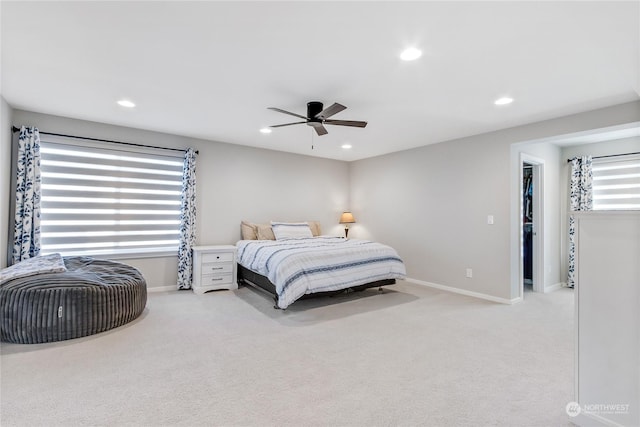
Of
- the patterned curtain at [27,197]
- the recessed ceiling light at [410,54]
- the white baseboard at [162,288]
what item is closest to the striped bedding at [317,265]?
the white baseboard at [162,288]

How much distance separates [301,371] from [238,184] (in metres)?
3.83

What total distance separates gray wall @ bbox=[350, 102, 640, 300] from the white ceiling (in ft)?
1.01

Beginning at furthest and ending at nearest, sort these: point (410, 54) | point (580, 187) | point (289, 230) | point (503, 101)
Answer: point (289, 230)
point (580, 187)
point (503, 101)
point (410, 54)

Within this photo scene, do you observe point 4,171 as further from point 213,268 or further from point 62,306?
point 213,268

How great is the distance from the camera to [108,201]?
14.4 feet

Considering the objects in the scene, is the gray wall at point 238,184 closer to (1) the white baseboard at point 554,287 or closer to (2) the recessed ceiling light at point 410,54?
(2) the recessed ceiling light at point 410,54

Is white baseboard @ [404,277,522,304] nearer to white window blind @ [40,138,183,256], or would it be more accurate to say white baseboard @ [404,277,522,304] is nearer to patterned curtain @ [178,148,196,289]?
patterned curtain @ [178,148,196,289]

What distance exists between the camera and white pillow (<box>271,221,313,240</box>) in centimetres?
554

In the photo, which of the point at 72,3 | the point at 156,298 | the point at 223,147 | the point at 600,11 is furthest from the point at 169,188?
the point at 600,11

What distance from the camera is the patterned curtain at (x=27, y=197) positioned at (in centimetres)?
370

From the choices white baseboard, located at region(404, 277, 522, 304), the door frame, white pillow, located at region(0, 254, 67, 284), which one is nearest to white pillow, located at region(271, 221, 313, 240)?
white baseboard, located at region(404, 277, 522, 304)

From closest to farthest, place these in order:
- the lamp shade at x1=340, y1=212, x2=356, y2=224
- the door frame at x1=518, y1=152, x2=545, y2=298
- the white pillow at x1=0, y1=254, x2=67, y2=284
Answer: the white pillow at x1=0, y1=254, x2=67, y2=284, the door frame at x1=518, y1=152, x2=545, y2=298, the lamp shade at x1=340, y1=212, x2=356, y2=224

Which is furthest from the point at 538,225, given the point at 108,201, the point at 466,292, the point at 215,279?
the point at 108,201

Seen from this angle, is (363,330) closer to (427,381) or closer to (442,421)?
(427,381)
